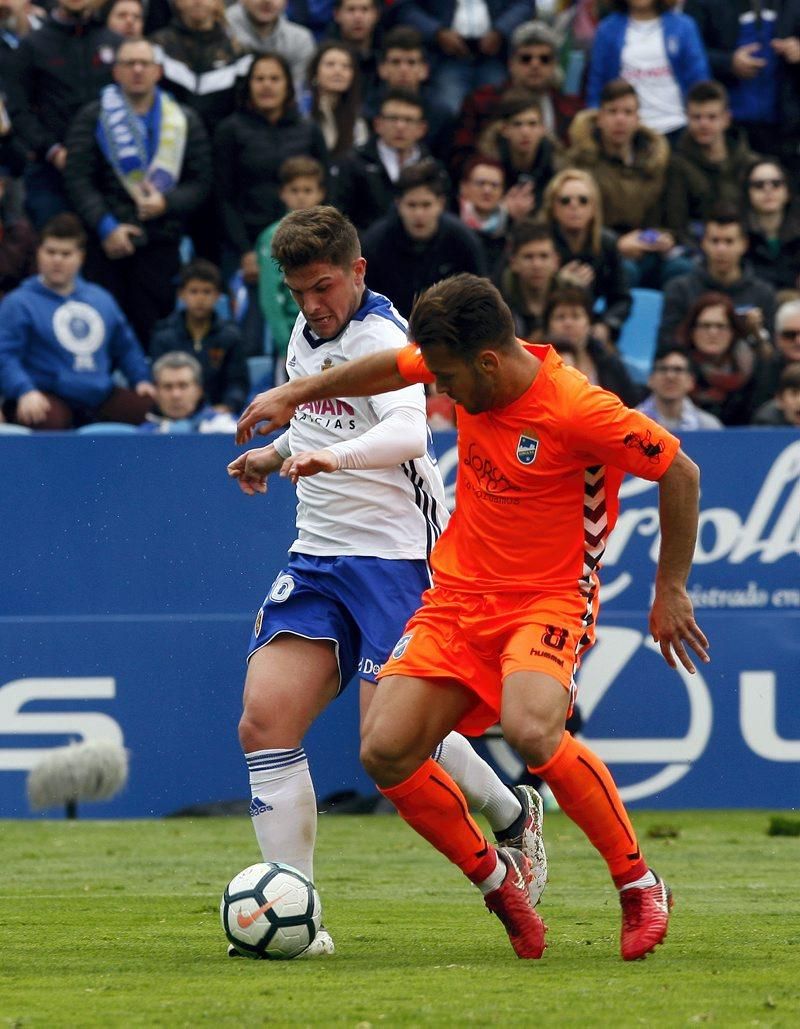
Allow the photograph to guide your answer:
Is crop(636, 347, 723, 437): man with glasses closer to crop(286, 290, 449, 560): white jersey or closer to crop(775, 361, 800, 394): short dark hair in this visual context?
crop(775, 361, 800, 394): short dark hair

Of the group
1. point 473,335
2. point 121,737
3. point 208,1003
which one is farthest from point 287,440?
point 121,737

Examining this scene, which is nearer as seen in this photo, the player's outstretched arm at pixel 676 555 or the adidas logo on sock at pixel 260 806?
the player's outstretched arm at pixel 676 555

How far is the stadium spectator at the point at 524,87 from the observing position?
A: 14.1 m

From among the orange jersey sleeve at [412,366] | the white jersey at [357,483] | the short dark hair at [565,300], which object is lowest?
the short dark hair at [565,300]

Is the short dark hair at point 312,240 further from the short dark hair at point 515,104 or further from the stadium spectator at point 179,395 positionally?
the short dark hair at point 515,104

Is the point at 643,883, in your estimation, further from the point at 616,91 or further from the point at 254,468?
the point at 616,91

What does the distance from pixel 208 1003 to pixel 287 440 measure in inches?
89.3

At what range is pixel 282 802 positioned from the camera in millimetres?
6176

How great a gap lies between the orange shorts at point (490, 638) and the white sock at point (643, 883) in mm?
573

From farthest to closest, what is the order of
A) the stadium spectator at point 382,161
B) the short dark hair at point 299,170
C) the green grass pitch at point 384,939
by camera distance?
the stadium spectator at point 382,161
the short dark hair at point 299,170
the green grass pitch at point 384,939

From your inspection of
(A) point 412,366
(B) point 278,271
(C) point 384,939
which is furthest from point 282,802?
(B) point 278,271

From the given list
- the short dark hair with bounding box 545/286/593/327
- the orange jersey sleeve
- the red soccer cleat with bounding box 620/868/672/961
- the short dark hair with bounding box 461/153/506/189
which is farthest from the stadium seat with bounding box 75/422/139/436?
the red soccer cleat with bounding box 620/868/672/961

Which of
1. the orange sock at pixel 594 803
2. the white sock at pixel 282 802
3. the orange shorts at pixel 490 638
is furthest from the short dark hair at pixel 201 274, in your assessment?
the orange sock at pixel 594 803

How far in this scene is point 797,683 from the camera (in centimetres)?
1052
